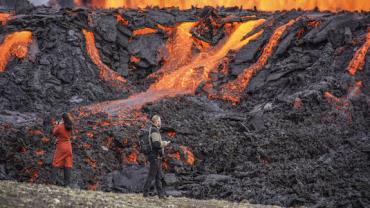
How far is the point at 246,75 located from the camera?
36125 millimetres

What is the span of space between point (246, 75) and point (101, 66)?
1012 centimetres

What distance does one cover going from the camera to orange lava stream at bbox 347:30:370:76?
32.0 metres

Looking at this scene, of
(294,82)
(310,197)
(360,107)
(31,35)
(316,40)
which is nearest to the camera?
(310,197)

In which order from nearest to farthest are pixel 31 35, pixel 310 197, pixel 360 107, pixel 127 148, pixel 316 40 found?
pixel 310 197 < pixel 127 148 < pixel 360 107 < pixel 316 40 < pixel 31 35

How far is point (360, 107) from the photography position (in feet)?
96.8

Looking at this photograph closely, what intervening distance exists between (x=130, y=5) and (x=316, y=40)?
30070 mm

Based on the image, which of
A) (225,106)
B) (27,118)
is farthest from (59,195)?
(225,106)

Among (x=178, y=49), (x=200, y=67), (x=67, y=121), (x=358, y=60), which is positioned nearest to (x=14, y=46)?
(x=178, y=49)

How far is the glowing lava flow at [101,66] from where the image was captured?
38031 mm

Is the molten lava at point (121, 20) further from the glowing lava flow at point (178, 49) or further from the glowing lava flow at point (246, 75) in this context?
the glowing lava flow at point (246, 75)

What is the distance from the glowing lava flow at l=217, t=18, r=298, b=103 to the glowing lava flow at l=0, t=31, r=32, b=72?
1387cm

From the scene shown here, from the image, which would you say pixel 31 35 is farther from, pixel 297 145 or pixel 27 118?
pixel 297 145

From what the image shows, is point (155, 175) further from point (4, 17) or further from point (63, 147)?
point (4, 17)

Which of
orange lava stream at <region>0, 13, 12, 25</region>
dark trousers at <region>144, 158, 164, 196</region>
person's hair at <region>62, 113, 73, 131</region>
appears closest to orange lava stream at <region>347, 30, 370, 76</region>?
dark trousers at <region>144, 158, 164, 196</region>
